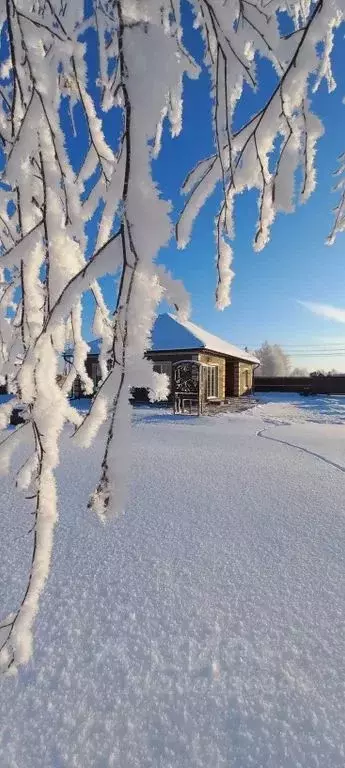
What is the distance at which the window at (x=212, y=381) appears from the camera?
60.3 feet

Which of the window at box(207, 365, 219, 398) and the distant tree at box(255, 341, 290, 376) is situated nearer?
the window at box(207, 365, 219, 398)

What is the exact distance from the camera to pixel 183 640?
1.60 meters

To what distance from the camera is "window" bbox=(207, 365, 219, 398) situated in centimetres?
1839

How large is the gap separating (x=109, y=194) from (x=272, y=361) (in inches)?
3174

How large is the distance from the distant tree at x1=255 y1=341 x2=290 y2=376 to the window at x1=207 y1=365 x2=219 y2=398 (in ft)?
193

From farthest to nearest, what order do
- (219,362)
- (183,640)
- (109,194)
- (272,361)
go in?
1. (272,361)
2. (219,362)
3. (183,640)
4. (109,194)

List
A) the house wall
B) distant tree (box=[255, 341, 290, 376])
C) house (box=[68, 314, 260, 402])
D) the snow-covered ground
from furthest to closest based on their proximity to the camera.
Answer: distant tree (box=[255, 341, 290, 376]) < the house wall < house (box=[68, 314, 260, 402]) < the snow-covered ground

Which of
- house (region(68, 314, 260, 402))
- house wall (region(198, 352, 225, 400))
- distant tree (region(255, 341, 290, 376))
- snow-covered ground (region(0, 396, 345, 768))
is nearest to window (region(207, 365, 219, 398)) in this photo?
house (region(68, 314, 260, 402))

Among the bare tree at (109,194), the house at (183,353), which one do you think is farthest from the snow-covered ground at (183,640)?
the house at (183,353)

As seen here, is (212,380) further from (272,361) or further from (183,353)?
(272,361)

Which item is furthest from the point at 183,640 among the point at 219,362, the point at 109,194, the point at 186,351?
the point at 219,362

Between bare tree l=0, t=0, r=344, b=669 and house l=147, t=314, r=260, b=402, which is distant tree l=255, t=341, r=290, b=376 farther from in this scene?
bare tree l=0, t=0, r=344, b=669

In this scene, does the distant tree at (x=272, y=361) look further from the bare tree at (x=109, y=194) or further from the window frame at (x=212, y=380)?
the bare tree at (x=109, y=194)

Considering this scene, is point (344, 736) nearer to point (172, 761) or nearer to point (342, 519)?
point (172, 761)
